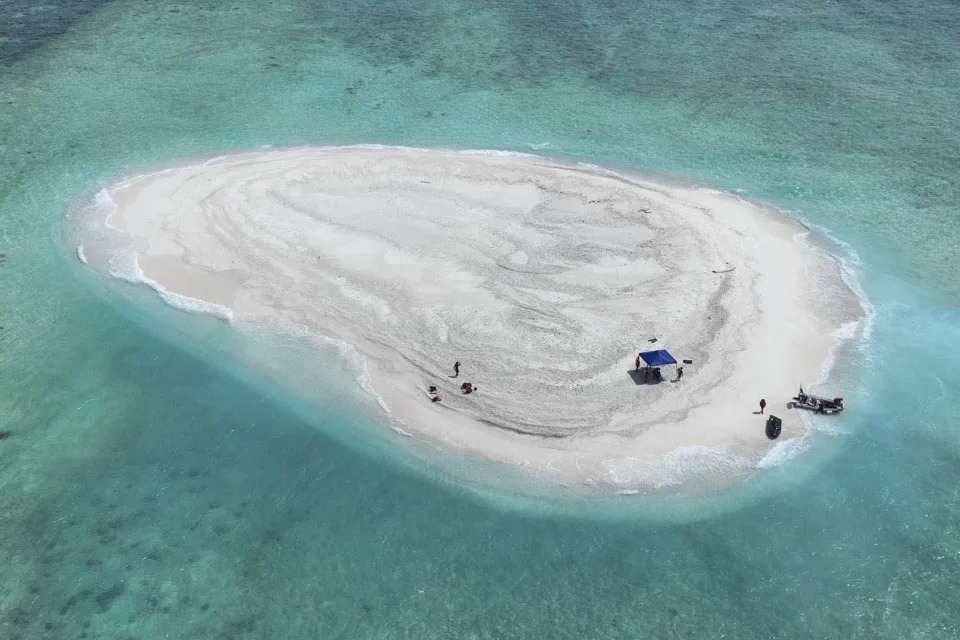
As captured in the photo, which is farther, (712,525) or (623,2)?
(623,2)

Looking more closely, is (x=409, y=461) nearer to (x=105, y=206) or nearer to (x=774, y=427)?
(x=774, y=427)

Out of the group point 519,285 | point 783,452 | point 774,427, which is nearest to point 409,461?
point 519,285

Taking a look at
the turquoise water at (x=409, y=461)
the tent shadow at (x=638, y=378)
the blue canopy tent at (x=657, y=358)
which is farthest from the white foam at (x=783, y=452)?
the tent shadow at (x=638, y=378)

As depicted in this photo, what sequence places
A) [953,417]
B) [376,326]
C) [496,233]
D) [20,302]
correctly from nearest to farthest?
[953,417] → [376,326] → [20,302] → [496,233]

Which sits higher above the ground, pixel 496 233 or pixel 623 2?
pixel 623 2

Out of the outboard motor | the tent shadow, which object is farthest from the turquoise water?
the tent shadow

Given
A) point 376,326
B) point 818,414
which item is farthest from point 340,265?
point 818,414

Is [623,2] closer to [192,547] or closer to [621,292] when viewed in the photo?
[621,292]
